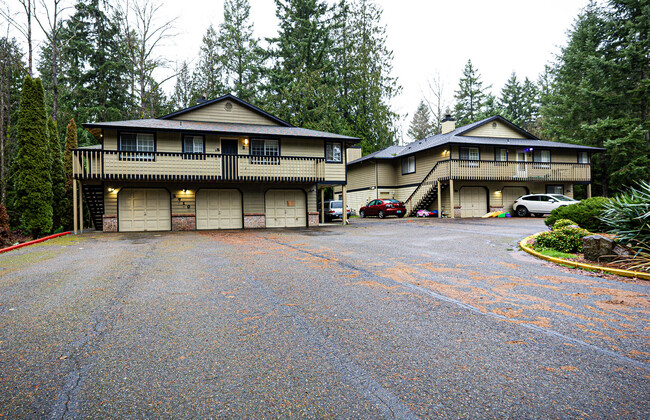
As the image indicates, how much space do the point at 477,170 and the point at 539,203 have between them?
4.64 m

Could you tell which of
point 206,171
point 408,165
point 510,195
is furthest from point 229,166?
point 510,195

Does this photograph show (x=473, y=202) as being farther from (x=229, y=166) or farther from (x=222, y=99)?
(x=222, y=99)

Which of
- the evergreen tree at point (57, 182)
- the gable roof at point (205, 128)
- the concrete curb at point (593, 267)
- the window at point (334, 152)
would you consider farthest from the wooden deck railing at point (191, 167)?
the concrete curb at point (593, 267)

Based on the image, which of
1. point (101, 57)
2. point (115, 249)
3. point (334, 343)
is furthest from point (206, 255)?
point (101, 57)

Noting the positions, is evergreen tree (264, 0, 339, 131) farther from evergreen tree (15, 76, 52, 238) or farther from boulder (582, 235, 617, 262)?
boulder (582, 235, 617, 262)

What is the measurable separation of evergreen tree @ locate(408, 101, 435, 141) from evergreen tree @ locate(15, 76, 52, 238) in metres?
51.4

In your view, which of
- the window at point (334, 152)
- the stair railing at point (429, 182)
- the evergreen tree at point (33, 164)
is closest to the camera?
the evergreen tree at point (33, 164)

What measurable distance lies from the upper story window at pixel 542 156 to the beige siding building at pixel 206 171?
16.8 metres

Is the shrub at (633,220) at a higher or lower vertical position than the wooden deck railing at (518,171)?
lower

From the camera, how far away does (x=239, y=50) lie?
3775 centimetres

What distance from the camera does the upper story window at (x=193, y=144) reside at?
63.0 feet

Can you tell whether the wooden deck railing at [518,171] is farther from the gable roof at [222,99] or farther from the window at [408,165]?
the gable roof at [222,99]

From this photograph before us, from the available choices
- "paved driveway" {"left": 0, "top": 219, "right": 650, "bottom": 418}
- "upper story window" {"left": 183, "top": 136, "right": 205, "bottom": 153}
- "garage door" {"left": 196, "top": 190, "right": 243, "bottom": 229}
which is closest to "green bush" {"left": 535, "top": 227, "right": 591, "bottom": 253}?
"paved driveway" {"left": 0, "top": 219, "right": 650, "bottom": 418}

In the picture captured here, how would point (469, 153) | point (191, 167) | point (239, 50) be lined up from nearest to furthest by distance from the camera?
point (191, 167) → point (469, 153) → point (239, 50)
